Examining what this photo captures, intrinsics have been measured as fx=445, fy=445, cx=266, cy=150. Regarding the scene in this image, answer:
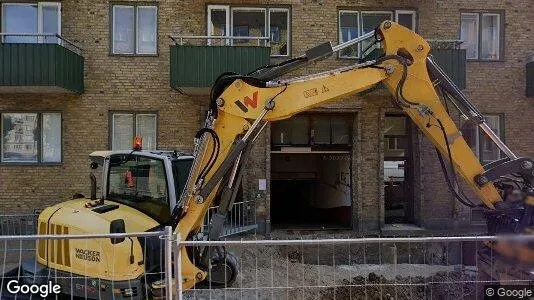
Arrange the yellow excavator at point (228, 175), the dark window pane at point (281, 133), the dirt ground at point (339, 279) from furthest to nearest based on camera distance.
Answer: the dark window pane at point (281, 133) < the dirt ground at point (339, 279) < the yellow excavator at point (228, 175)

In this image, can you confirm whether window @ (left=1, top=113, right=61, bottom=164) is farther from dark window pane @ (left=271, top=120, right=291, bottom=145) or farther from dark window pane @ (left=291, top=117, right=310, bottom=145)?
dark window pane @ (left=291, top=117, right=310, bottom=145)

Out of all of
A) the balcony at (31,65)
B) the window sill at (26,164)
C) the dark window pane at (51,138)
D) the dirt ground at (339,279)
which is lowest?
the dirt ground at (339,279)

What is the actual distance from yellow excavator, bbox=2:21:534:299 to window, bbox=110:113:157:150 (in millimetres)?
6609

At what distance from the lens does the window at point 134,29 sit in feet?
41.5

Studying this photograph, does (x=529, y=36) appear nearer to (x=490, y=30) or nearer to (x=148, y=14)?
(x=490, y=30)

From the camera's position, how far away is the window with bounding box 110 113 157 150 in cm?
1266

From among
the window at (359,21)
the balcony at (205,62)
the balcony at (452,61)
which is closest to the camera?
the balcony at (205,62)

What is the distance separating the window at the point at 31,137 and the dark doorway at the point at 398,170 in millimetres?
9613

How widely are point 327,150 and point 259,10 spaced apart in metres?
4.59

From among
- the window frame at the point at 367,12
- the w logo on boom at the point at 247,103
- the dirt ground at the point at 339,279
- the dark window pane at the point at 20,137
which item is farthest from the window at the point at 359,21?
the dark window pane at the point at 20,137

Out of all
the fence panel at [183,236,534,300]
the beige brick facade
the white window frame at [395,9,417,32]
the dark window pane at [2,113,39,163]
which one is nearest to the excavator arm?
the fence panel at [183,236,534,300]

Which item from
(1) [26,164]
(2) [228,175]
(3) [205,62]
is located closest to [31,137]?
(1) [26,164]

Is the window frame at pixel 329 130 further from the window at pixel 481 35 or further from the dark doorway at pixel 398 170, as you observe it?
the window at pixel 481 35

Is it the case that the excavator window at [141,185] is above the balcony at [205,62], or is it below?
below
